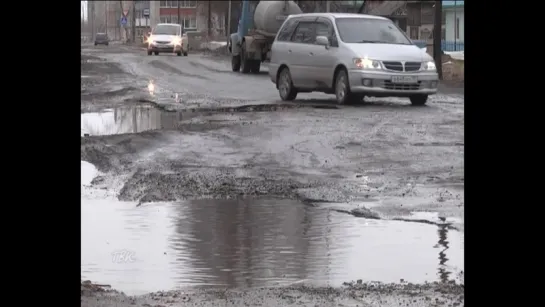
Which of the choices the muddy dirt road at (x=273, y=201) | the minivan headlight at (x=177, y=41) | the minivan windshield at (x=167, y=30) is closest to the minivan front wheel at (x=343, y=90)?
the muddy dirt road at (x=273, y=201)

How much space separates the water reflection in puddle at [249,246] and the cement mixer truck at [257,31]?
27448 mm

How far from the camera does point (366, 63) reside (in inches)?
849

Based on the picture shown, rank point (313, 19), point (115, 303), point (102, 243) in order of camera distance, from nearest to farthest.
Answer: point (115, 303), point (102, 243), point (313, 19)

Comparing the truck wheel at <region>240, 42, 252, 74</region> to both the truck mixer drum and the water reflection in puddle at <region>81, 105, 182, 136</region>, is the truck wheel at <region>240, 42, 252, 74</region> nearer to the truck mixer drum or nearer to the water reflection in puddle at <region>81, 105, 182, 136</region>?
the truck mixer drum

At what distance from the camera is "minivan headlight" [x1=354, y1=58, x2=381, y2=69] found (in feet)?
70.6

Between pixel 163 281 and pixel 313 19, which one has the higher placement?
pixel 313 19

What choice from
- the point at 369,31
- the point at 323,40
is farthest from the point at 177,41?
the point at 323,40

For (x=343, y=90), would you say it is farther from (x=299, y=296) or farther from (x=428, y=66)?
(x=299, y=296)

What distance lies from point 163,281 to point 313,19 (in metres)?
17.2

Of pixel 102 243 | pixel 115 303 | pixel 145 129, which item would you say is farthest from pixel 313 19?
pixel 115 303

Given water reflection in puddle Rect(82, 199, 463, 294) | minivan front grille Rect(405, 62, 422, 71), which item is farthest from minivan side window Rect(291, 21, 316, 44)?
water reflection in puddle Rect(82, 199, 463, 294)

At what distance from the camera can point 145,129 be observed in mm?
17016

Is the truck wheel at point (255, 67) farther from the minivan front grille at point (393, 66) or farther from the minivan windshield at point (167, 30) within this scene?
the minivan windshield at point (167, 30)
